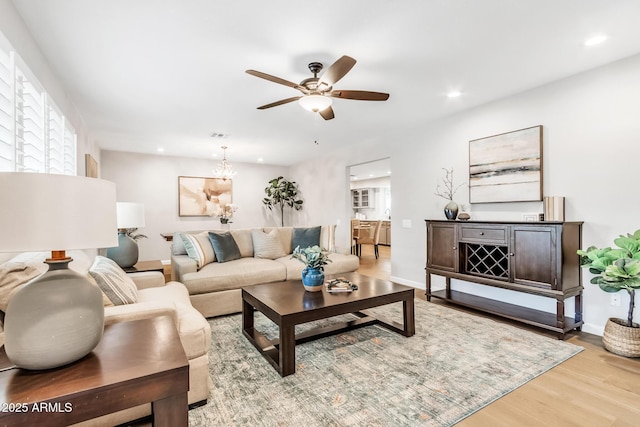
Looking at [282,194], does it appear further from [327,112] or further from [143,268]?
[327,112]

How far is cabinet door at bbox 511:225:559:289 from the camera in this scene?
2779mm

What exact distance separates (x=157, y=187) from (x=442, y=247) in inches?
237

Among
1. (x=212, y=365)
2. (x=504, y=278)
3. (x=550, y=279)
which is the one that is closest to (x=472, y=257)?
(x=504, y=278)

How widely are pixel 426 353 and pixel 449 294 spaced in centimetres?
161

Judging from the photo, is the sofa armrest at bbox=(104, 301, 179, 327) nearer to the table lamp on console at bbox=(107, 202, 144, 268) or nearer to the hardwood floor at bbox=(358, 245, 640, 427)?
the table lamp on console at bbox=(107, 202, 144, 268)

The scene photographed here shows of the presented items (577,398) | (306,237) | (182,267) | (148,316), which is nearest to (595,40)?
(577,398)

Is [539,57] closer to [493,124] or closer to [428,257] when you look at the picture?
[493,124]

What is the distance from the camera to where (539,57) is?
2.62 metres

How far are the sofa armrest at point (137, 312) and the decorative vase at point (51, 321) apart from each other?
1.60 ft

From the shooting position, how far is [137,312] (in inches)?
64.9

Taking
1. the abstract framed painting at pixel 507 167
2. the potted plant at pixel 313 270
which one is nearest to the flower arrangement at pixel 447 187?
the abstract framed painting at pixel 507 167

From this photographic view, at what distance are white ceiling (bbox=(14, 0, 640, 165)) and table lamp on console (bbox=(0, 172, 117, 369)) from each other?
1.53 meters

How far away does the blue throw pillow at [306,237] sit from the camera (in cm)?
473

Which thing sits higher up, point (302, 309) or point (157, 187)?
point (157, 187)
